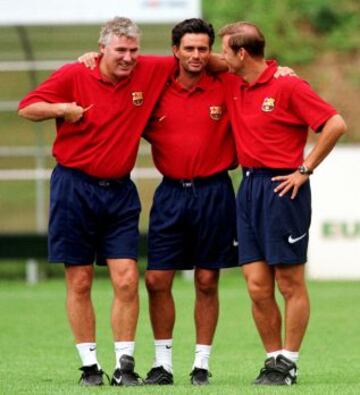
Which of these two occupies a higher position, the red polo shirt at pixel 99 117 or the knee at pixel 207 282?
the red polo shirt at pixel 99 117

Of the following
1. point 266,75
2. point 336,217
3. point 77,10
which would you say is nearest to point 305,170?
point 266,75

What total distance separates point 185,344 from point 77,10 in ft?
25.8

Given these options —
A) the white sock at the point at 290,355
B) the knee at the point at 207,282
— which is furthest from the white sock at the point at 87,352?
the white sock at the point at 290,355

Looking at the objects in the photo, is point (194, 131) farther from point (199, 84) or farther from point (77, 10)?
point (77, 10)

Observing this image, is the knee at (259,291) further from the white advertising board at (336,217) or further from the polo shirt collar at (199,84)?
the white advertising board at (336,217)

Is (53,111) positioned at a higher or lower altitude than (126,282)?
higher

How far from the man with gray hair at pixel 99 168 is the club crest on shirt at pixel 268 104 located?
748 mm

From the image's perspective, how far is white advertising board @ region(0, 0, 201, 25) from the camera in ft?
70.7

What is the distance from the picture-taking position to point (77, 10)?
21.6 metres

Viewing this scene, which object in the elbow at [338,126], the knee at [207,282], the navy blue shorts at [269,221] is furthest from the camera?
the knee at [207,282]

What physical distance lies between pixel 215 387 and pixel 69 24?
472 inches

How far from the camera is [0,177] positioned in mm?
23656

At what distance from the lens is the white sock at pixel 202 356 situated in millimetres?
11172

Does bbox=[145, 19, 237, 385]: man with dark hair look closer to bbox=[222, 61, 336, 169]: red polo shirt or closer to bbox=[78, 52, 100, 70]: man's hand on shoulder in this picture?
bbox=[222, 61, 336, 169]: red polo shirt
